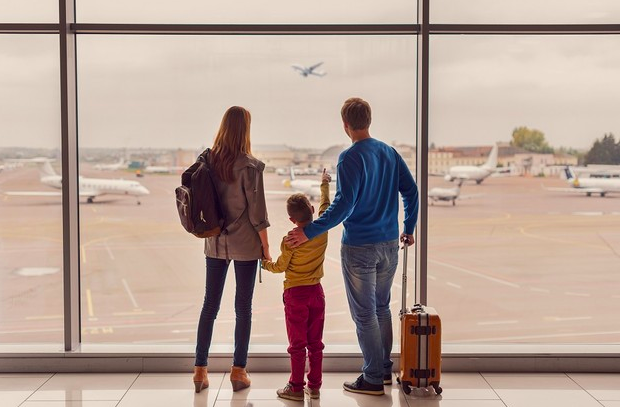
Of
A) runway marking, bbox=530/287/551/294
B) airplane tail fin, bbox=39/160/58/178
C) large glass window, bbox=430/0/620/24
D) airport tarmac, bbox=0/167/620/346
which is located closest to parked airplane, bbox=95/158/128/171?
airplane tail fin, bbox=39/160/58/178

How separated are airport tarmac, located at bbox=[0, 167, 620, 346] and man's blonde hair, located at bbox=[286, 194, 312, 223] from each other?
54.8ft

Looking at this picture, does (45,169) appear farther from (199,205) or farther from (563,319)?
(563,319)

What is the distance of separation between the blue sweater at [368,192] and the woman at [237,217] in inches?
12.0

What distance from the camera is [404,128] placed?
371 centimetres

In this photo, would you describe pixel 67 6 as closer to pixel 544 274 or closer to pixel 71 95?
pixel 71 95

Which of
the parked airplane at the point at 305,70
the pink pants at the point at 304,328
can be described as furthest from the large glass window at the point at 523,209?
the pink pants at the point at 304,328

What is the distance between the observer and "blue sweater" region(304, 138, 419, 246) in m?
3.02

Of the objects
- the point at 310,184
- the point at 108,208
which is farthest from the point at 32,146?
the point at 108,208

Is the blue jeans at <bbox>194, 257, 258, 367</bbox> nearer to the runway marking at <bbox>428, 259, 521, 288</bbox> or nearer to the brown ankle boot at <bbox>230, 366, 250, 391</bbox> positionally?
the brown ankle boot at <bbox>230, 366, 250, 391</bbox>

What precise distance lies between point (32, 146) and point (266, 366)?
207 centimetres

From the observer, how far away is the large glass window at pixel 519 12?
3.53m

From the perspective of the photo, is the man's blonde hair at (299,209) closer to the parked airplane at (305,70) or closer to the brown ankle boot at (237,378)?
the brown ankle boot at (237,378)

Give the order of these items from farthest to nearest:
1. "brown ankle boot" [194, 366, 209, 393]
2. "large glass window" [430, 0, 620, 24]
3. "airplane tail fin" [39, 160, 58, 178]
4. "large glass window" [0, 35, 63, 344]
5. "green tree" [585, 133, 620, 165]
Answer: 1. "green tree" [585, 133, 620, 165]
2. "airplane tail fin" [39, 160, 58, 178]
3. "large glass window" [0, 35, 63, 344]
4. "large glass window" [430, 0, 620, 24]
5. "brown ankle boot" [194, 366, 209, 393]

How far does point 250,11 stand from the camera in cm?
379
